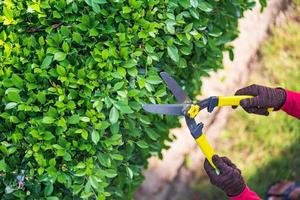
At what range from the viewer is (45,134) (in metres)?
2.77

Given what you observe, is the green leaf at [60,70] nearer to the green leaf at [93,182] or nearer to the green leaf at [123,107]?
the green leaf at [123,107]

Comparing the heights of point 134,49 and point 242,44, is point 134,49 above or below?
above

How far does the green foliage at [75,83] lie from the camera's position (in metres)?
2.78

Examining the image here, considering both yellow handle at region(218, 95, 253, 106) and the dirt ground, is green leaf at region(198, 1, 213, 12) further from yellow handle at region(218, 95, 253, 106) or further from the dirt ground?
the dirt ground

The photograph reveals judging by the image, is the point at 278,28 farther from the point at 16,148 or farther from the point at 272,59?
the point at 16,148

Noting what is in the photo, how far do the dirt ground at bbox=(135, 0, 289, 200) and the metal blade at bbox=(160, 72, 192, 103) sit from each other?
177cm

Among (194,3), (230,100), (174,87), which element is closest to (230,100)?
(230,100)

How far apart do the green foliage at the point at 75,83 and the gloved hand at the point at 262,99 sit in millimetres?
406

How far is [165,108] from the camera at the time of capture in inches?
114

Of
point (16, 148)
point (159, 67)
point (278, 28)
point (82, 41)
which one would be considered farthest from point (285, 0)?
point (16, 148)

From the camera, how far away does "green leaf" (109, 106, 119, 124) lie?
2.75 m

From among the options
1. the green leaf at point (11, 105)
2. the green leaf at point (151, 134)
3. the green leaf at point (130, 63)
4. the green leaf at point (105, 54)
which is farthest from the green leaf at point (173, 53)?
the green leaf at point (11, 105)

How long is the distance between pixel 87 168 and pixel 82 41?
0.60m

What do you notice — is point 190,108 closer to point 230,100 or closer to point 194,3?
point 230,100
